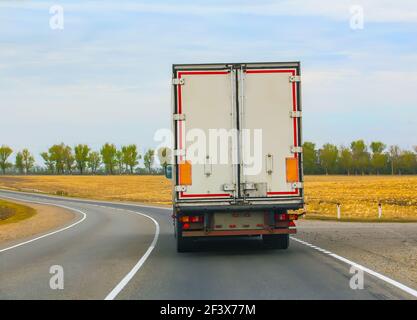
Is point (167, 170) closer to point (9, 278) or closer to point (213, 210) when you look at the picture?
point (213, 210)

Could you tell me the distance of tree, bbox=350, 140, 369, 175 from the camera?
149 meters

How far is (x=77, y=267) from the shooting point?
1374 centimetres

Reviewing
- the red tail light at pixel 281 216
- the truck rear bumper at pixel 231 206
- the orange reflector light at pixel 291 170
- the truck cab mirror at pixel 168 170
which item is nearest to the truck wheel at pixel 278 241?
the red tail light at pixel 281 216

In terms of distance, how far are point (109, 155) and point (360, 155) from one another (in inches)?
2882

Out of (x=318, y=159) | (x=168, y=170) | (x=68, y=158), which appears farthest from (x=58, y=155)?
(x=168, y=170)

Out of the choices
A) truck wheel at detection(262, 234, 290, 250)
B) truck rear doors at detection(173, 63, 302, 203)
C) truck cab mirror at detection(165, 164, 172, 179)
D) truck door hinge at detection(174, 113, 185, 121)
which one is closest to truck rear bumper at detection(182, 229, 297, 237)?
truck rear doors at detection(173, 63, 302, 203)

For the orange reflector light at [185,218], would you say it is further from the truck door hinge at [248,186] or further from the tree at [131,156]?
the tree at [131,156]

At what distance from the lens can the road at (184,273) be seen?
991cm

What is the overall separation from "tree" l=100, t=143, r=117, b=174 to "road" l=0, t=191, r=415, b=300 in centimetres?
17280

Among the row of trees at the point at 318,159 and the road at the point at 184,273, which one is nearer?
the road at the point at 184,273

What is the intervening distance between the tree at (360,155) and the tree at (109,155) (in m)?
68.3

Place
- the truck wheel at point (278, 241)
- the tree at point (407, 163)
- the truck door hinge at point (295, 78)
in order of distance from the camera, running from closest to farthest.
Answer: the truck door hinge at point (295, 78)
the truck wheel at point (278, 241)
the tree at point (407, 163)

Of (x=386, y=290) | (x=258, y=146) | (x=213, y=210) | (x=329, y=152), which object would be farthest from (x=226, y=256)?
(x=329, y=152)

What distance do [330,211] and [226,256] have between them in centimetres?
2756
